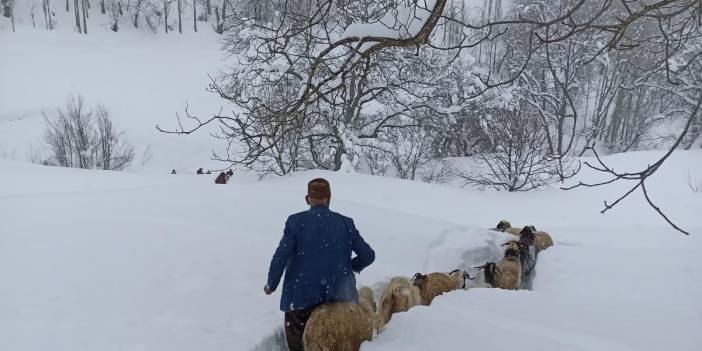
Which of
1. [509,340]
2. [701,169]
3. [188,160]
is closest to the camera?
[509,340]

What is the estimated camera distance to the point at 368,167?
25.0 m

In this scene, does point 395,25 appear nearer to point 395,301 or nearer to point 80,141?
point 395,301

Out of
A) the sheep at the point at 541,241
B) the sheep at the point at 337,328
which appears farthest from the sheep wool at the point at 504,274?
the sheep at the point at 337,328

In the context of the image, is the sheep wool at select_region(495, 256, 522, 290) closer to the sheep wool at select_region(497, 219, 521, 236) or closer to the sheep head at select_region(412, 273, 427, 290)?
the sheep head at select_region(412, 273, 427, 290)

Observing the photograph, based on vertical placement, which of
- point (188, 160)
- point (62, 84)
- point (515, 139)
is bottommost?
point (188, 160)

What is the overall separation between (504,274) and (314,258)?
143 inches

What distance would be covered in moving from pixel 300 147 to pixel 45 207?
12917 mm

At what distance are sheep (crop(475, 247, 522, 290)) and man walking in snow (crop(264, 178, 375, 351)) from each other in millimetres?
3065

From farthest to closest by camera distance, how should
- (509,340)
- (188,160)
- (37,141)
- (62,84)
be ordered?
(62,84) < (188,160) < (37,141) < (509,340)

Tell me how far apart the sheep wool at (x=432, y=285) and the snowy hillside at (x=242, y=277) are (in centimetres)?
43

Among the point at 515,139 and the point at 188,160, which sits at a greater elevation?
the point at 515,139

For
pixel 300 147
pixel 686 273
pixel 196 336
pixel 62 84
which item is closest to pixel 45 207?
pixel 196 336

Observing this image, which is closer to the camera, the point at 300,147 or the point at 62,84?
the point at 300,147

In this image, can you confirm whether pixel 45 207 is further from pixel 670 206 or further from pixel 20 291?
pixel 670 206
